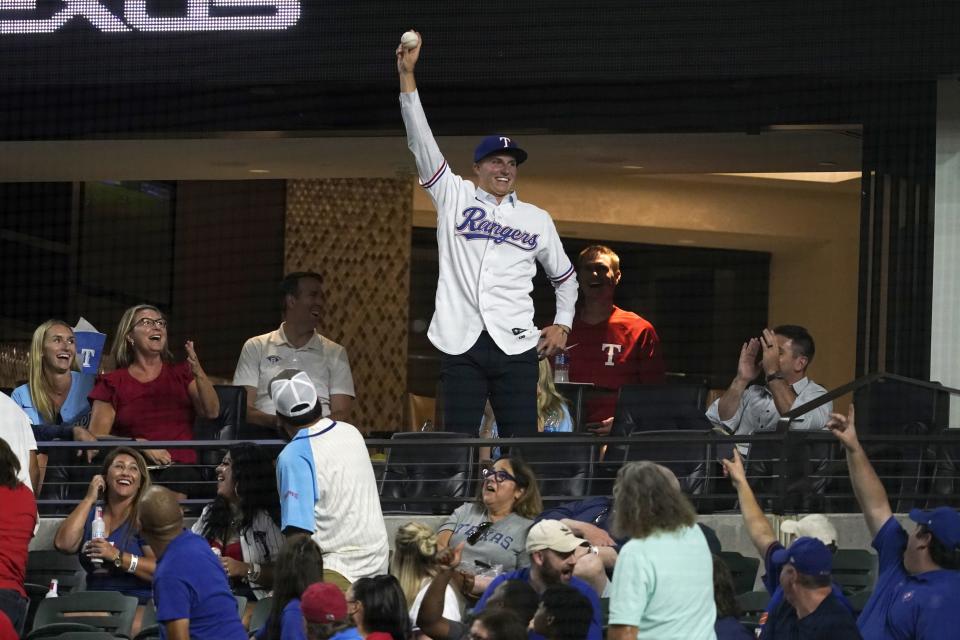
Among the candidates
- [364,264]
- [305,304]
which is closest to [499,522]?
[305,304]

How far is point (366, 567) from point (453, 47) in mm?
2311

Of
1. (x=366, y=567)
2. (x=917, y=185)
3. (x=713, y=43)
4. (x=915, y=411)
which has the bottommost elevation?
(x=366, y=567)

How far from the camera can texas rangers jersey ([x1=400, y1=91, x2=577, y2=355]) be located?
16.7ft

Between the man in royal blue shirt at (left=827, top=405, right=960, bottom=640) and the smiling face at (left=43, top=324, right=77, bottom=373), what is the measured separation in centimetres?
275

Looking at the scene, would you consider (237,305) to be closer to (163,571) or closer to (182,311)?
(182,311)

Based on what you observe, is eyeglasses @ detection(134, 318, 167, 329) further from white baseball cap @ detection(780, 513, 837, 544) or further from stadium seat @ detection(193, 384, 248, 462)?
white baseball cap @ detection(780, 513, 837, 544)

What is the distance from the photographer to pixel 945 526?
3.82 m

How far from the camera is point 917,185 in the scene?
6398mm

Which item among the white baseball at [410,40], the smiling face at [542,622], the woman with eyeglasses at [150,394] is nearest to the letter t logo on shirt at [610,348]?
the woman with eyeglasses at [150,394]

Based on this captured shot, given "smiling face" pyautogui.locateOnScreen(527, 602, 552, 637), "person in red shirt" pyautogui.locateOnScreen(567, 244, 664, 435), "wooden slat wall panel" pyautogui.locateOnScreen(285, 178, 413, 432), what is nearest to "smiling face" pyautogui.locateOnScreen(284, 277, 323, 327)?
"person in red shirt" pyautogui.locateOnScreen(567, 244, 664, 435)

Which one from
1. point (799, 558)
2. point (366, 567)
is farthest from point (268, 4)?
point (799, 558)

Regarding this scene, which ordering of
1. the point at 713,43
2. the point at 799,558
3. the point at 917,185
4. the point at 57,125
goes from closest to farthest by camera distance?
the point at 799,558 < the point at 713,43 < the point at 917,185 < the point at 57,125

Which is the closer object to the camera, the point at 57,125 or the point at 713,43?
the point at 713,43

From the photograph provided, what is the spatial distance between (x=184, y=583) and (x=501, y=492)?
111cm
